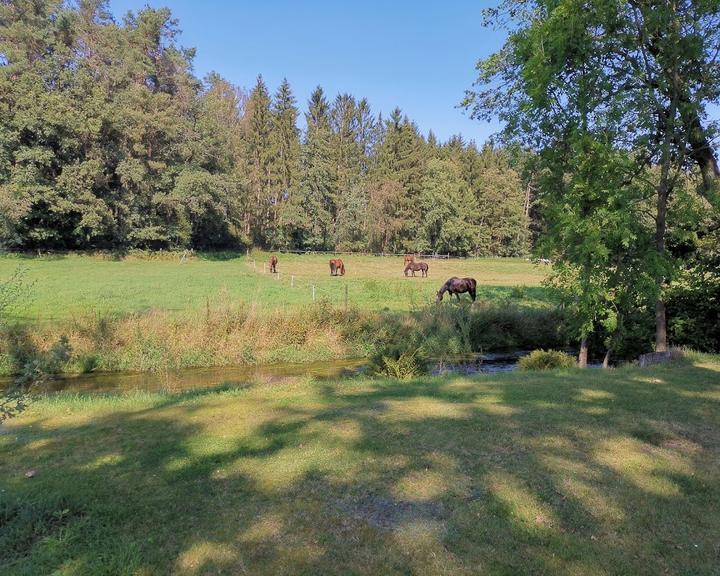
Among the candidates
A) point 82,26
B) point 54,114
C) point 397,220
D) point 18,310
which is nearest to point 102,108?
point 54,114

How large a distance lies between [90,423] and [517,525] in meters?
5.58

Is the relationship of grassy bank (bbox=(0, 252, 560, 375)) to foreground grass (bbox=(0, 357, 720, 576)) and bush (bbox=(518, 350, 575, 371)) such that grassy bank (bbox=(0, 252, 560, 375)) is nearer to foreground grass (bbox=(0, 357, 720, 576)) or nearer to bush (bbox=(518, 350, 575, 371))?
bush (bbox=(518, 350, 575, 371))

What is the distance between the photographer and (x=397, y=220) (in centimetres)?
6606

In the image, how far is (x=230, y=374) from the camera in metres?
14.8

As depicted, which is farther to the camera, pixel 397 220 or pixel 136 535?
pixel 397 220

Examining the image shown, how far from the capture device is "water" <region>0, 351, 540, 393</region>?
13.0 meters

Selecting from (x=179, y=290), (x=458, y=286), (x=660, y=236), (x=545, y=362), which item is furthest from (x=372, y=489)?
(x=179, y=290)

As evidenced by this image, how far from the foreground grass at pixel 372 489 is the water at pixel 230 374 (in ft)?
21.2

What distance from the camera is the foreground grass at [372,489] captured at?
3271 mm

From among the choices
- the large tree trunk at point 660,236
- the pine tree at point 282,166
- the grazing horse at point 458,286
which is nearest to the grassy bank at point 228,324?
the grazing horse at point 458,286

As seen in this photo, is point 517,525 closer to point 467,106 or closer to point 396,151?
point 467,106

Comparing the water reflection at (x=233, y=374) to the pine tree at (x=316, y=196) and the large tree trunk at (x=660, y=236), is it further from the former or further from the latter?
the pine tree at (x=316, y=196)

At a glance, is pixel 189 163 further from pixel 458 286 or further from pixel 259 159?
pixel 458 286

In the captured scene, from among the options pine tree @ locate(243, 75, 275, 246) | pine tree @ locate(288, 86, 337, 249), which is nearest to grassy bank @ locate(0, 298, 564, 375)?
pine tree @ locate(288, 86, 337, 249)
